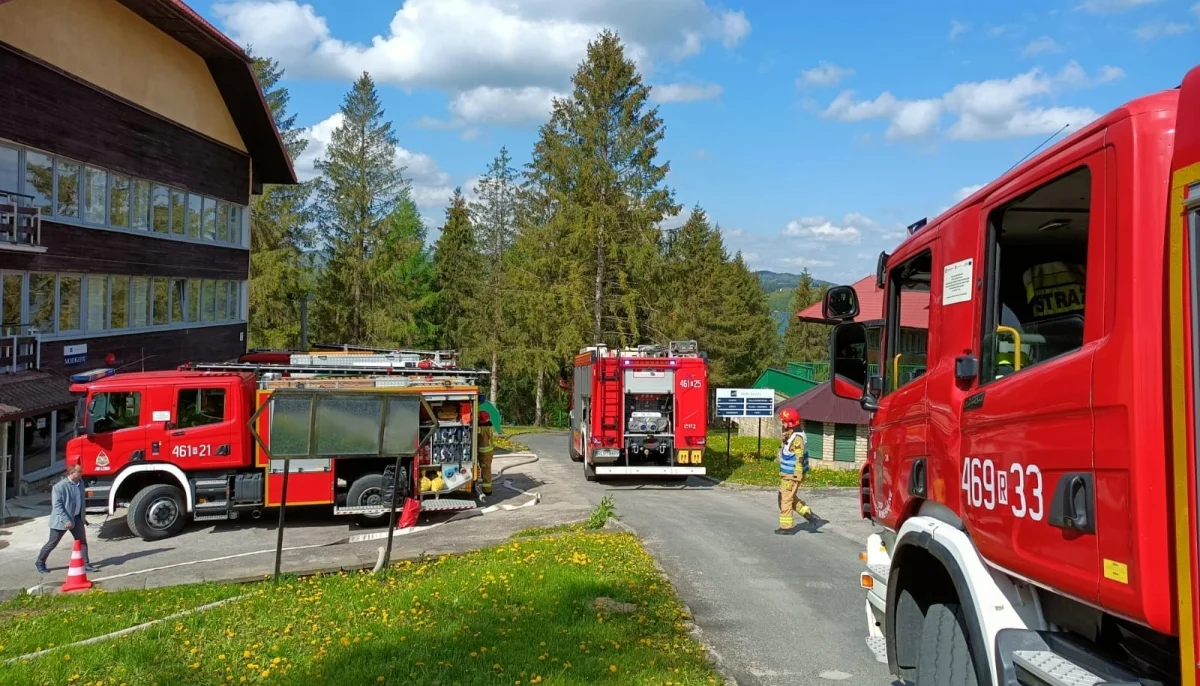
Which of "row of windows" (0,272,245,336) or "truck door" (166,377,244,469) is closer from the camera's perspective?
"truck door" (166,377,244,469)

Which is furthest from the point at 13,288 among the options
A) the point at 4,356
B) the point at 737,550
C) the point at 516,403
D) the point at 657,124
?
the point at 516,403

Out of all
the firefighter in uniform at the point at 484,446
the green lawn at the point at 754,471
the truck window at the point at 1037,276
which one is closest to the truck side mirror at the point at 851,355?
the truck window at the point at 1037,276

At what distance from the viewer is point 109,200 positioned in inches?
876

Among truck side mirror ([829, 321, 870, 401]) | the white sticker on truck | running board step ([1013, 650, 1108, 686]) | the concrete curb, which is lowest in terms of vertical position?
the concrete curb

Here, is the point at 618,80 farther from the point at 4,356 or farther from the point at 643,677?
the point at 643,677

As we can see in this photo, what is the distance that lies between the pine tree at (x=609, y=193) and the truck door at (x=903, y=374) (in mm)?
30820

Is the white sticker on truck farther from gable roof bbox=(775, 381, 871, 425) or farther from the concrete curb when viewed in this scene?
gable roof bbox=(775, 381, 871, 425)

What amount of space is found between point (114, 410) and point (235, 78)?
16.7 meters

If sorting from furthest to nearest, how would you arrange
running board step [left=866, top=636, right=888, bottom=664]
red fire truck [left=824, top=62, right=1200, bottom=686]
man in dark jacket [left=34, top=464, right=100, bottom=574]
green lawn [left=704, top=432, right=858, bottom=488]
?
1. green lawn [left=704, top=432, right=858, bottom=488]
2. man in dark jacket [left=34, top=464, right=100, bottom=574]
3. running board step [left=866, top=636, right=888, bottom=664]
4. red fire truck [left=824, top=62, right=1200, bottom=686]

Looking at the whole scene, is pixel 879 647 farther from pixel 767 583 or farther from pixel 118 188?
pixel 118 188

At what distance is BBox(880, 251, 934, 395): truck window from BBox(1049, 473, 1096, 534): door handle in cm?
183

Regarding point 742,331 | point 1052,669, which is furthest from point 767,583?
point 742,331

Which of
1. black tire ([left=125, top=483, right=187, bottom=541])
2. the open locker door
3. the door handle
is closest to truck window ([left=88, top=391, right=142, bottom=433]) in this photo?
black tire ([left=125, top=483, right=187, bottom=541])

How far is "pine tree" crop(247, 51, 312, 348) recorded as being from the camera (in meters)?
38.0
